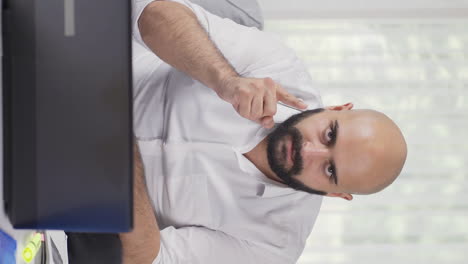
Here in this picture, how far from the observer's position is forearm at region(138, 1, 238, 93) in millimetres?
1207

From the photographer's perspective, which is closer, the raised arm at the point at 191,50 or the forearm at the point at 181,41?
the raised arm at the point at 191,50

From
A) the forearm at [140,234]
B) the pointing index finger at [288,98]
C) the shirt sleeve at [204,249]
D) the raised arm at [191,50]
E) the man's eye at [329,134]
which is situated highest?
the raised arm at [191,50]

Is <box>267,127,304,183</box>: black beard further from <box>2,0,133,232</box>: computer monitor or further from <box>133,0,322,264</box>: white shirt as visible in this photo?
<box>2,0,133,232</box>: computer monitor

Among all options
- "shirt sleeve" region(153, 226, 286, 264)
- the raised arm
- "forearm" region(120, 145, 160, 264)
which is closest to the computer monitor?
"forearm" region(120, 145, 160, 264)

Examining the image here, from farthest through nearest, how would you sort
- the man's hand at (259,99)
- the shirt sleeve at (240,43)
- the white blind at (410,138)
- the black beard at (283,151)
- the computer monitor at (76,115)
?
the white blind at (410,138) < the shirt sleeve at (240,43) < the black beard at (283,151) < the man's hand at (259,99) < the computer monitor at (76,115)

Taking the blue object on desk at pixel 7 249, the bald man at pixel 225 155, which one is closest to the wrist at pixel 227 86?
the bald man at pixel 225 155

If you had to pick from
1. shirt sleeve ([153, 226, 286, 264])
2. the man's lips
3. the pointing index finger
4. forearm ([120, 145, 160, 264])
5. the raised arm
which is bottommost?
shirt sleeve ([153, 226, 286, 264])

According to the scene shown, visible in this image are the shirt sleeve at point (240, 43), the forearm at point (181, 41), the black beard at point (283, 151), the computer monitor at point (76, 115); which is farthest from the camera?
the shirt sleeve at point (240, 43)

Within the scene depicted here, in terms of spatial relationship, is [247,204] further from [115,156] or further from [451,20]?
[451,20]

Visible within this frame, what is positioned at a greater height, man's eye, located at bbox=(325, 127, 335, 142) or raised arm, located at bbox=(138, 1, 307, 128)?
raised arm, located at bbox=(138, 1, 307, 128)

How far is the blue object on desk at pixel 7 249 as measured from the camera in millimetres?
754

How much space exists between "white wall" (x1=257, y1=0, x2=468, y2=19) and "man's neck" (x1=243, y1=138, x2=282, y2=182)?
0.62 meters

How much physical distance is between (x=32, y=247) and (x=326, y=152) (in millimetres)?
790

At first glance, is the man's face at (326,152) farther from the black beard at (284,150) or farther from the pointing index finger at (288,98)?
the pointing index finger at (288,98)
